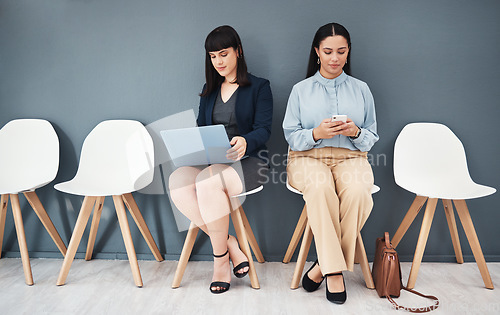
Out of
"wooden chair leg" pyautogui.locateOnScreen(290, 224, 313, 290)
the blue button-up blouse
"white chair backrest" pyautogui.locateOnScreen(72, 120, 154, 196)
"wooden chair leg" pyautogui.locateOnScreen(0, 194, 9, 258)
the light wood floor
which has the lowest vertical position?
the light wood floor

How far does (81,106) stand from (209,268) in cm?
122

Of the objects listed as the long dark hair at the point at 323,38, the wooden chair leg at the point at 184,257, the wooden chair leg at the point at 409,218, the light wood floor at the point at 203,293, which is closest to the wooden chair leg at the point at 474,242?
the light wood floor at the point at 203,293

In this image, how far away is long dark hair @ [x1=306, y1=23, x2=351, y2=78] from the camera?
70.4 inches

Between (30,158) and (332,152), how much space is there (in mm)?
1712

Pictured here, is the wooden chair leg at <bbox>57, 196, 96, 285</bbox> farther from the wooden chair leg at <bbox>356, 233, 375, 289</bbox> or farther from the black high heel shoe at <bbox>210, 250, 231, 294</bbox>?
the wooden chair leg at <bbox>356, 233, 375, 289</bbox>

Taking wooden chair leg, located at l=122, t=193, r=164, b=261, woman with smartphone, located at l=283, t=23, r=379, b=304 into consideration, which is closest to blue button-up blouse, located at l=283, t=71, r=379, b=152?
woman with smartphone, located at l=283, t=23, r=379, b=304

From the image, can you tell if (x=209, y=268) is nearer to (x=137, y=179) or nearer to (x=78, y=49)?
(x=137, y=179)

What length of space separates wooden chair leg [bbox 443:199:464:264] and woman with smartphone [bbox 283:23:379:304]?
54 cm

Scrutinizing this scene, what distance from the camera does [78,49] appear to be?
2.22 meters

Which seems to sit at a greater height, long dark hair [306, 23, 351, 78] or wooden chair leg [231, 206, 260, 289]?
long dark hair [306, 23, 351, 78]

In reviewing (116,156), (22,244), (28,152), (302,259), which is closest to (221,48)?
(116,156)

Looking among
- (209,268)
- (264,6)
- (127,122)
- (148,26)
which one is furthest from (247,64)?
(209,268)

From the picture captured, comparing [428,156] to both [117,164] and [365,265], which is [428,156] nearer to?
[365,265]

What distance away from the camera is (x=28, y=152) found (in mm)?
2201
